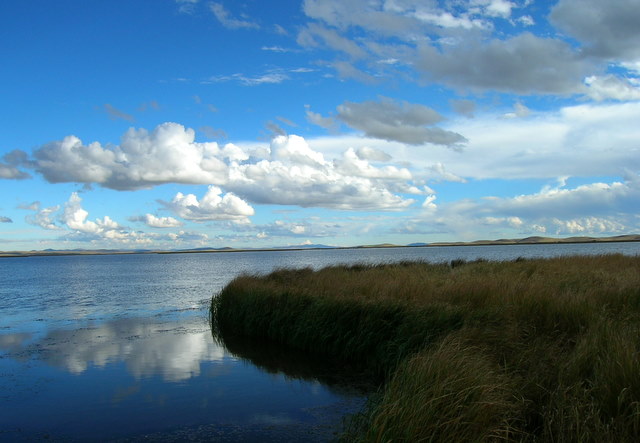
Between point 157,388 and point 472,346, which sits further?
point 157,388

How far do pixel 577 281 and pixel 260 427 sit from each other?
13039mm

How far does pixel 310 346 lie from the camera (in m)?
15.4

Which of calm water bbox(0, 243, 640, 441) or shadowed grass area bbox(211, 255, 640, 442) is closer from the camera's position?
shadowed grass area bbox(211, 255, 640, 442)

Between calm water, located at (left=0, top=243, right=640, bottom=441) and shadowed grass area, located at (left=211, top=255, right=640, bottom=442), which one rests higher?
shadowed grass area, located at (left=211, top=255, right=640, bottom=442)

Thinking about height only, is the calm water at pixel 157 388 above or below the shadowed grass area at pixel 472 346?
below

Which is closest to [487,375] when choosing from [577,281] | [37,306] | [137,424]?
[137,424]

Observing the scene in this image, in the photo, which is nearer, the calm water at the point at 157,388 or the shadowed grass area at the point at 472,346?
the shadowed grass area at the point at 472,346

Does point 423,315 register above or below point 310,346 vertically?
above

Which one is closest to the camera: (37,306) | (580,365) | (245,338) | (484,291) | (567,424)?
(567,424)

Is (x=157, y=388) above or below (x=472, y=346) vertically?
below

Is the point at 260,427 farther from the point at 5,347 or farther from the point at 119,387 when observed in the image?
the point at 5,347

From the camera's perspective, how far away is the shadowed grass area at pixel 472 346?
6.23 meters

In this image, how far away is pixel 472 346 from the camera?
8656mm

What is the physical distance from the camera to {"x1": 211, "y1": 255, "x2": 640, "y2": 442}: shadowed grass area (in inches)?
245
